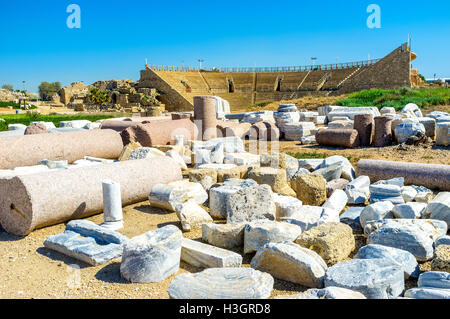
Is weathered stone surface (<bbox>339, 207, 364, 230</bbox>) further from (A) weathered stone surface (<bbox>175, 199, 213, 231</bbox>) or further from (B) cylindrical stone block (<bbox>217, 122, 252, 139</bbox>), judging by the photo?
(B) cylindrical stone block (<bbox>217, 122, 252, 139</bbox>)

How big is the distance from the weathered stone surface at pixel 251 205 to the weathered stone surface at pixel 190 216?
0.45 m

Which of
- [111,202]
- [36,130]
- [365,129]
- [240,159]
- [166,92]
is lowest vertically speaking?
[111,202]

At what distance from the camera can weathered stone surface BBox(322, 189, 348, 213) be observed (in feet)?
18.7

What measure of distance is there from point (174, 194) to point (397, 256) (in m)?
3.41

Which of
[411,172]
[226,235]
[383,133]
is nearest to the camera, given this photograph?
[226,235]

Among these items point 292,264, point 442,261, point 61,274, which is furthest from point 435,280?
point 61,274

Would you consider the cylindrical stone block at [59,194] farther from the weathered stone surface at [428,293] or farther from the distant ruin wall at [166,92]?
the distant ruin wall at [166,92]

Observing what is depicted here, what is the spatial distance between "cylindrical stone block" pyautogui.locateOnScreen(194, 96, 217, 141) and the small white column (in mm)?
6721

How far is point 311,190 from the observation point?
6168mm

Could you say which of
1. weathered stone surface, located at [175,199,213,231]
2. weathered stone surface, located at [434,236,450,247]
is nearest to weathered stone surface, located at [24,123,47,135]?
weathered stone surface, located at [175,199,213,231]

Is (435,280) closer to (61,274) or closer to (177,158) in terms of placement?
(61,274)

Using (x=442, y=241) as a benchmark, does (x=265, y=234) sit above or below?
above

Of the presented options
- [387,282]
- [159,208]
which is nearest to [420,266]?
[387,282]
